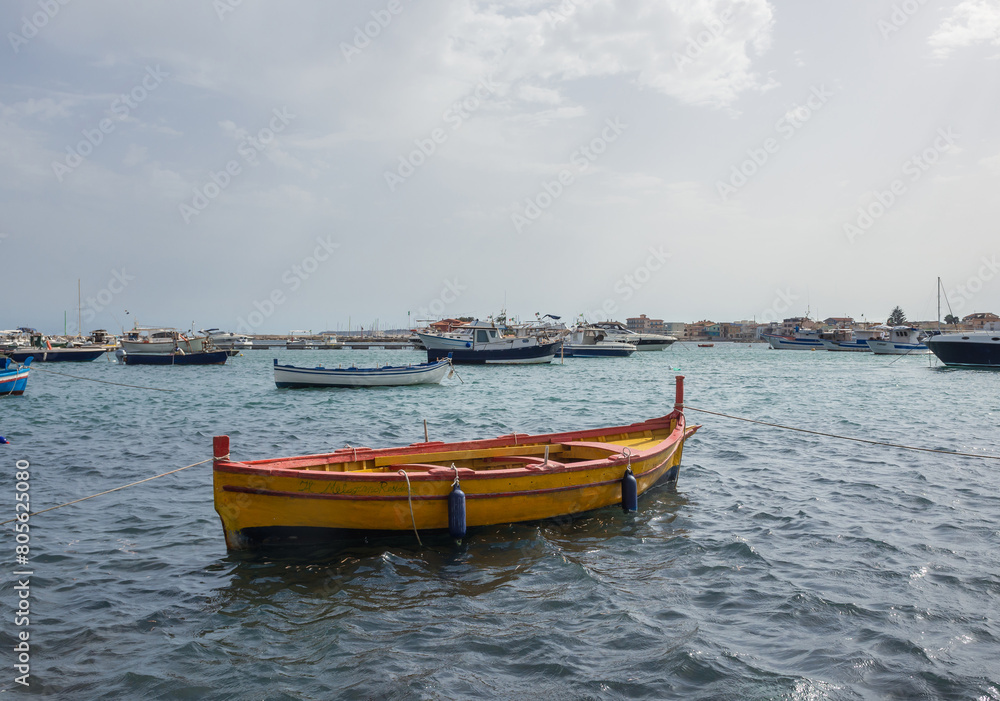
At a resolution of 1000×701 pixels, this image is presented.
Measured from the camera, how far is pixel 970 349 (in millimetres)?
46938

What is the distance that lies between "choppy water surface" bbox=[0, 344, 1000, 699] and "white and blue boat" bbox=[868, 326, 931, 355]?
77.9 m

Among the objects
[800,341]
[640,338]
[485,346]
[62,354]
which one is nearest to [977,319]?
[800,341]

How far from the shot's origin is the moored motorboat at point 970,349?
4559 cm

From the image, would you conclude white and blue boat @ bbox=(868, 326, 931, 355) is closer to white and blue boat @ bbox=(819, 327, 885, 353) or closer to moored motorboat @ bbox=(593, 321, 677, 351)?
white and blue boat @ bbox=(819, 327, 885, 353)

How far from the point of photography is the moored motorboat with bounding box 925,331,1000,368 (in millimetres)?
45594

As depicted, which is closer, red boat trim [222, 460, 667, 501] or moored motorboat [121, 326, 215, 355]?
red boat trim [222, 460, 667, 501]

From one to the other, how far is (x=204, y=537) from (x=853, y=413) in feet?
73.4

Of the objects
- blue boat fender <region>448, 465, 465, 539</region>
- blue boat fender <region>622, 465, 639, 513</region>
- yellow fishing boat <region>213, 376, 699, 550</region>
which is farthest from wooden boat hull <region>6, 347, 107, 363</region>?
blue boat fender <region>622, 465, 639, 513</region>

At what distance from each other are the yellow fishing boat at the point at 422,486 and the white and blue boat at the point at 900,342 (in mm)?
84160

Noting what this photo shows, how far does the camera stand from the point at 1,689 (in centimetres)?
503

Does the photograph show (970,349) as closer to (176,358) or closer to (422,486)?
(422,486)

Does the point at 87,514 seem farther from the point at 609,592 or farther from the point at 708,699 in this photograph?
the point at 708,699

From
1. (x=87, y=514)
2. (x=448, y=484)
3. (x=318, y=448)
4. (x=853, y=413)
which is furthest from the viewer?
(x=853, y=413)

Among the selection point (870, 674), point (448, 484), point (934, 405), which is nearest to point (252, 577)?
point (448, 484)
